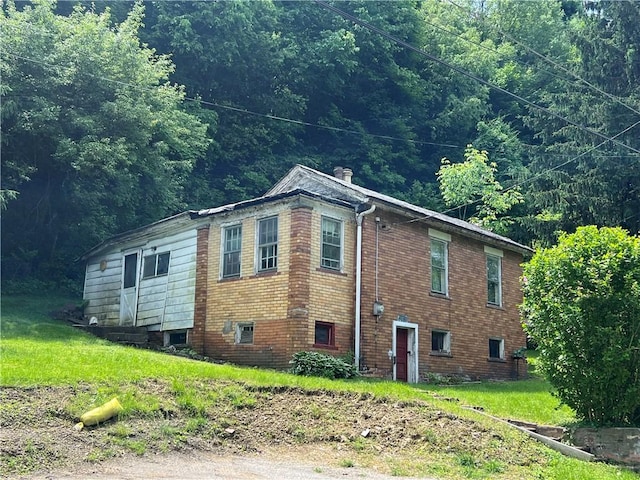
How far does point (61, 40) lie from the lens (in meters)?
24.3

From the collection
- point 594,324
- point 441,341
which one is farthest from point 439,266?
Result: point 594,324

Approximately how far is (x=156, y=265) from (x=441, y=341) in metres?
9.05

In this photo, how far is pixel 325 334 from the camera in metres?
17.5

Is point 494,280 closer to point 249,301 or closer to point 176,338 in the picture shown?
point 249,301

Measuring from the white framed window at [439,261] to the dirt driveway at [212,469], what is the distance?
11.0 m

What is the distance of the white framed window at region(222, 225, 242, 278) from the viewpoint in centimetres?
1872

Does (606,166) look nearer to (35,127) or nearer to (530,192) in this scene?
(530,192)

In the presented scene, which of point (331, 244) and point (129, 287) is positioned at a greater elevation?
point (331, 244)

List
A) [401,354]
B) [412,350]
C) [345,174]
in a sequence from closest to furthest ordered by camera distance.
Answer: [401,354] < [412,350] < [345,174]

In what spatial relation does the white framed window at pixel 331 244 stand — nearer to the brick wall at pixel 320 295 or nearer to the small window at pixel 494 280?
the brick wall at pixel 320 295

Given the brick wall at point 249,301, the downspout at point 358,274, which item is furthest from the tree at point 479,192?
the brick wall at point 249,301

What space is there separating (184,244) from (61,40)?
31.9 feet

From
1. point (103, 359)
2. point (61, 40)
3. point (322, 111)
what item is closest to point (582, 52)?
point (322, 111)

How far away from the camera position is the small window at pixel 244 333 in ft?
59.2
